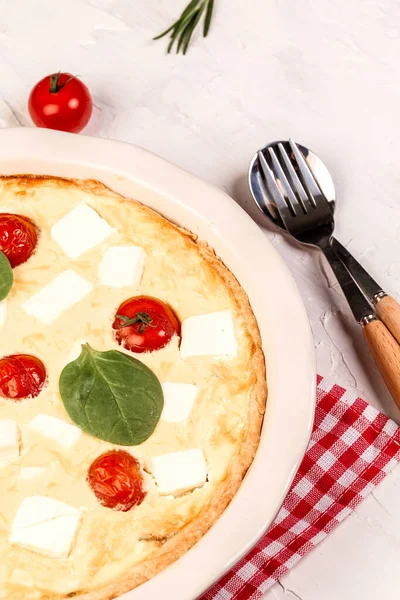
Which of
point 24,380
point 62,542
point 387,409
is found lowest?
point 62,542

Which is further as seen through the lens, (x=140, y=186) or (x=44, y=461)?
(x=140, y=186)

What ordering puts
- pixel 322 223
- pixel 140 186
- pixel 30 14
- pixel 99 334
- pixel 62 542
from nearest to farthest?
pixel 62 542
pixel 99 334
pixel 140 186
pixel 322 223
pixel 30 14


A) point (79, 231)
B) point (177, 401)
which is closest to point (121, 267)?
point (79, 231)

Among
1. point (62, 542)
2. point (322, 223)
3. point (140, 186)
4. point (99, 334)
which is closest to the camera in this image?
point (62, 542)

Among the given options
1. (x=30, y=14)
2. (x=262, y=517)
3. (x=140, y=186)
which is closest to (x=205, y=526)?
(x=262, y=517)

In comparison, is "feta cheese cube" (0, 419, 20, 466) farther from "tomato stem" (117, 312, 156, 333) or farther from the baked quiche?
"tomato stem" (117, 312, 156, 333)

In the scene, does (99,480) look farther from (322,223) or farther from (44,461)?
(322,223)

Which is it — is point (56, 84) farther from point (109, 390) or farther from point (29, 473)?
point (29, 473)
